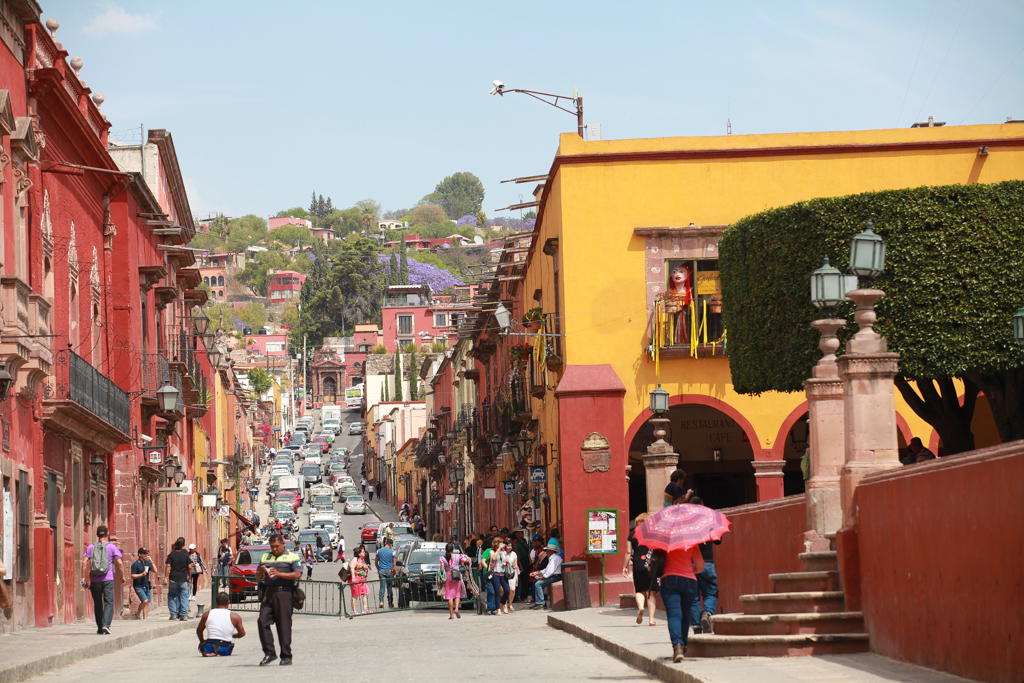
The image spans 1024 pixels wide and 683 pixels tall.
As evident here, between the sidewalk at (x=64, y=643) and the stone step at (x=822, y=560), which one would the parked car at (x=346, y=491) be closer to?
the sidewalk at (x=64, y=643)

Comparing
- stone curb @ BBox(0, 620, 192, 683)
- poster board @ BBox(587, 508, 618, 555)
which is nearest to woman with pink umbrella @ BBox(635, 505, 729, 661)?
stone curb @ BBox(0, 620, 192, 683)

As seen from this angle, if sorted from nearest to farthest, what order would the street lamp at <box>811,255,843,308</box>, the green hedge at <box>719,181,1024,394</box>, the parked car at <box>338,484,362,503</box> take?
the street lamp at <box>811,255,843,308</box>, the green hedge at <box>719,181,1024,394</box>, the parked car at <box>338,484,362,503</box>

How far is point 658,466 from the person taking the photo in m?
24.6

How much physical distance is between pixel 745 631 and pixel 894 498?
7.19ft

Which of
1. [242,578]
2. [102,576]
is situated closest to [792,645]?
[102,576]

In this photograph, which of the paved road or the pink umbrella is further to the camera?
the paved road

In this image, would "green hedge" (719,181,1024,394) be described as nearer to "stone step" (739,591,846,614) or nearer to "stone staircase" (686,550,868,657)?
"stone staircase" (686,550,868,657)

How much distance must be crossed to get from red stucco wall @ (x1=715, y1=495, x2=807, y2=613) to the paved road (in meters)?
2.16

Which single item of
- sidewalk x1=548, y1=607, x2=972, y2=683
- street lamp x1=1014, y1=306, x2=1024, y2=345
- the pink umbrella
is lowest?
sidewalk x1=548, y1=607, x2=972, y2=683

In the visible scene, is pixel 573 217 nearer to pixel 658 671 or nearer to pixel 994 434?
pixel 994 434

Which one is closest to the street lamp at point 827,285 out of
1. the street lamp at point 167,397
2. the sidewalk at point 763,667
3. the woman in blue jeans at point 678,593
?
the woman in blue jeans at point 678,593

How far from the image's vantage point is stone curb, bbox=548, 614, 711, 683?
39.3ft

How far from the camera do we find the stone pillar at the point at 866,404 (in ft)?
45.5

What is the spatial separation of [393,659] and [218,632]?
2.78 metres
